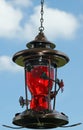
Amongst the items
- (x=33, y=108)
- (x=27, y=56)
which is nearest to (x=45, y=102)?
(x=33, y=108)

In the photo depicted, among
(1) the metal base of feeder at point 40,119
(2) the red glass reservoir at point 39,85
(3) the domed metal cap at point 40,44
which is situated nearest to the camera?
(1) the metal base of feeder at point 40,119

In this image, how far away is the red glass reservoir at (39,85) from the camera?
890 cm

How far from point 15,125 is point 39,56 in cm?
123

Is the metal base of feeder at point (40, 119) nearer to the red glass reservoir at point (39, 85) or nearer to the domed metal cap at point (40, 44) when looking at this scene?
the red glass reservoir at point (39, 85)

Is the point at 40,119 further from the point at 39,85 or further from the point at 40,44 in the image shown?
the point at 40,44

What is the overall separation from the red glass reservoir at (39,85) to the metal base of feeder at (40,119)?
25 centimetres

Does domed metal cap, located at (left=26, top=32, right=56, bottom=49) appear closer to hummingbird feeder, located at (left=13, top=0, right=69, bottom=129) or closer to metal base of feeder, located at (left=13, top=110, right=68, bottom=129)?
hummingbird feeder, located at (left=13, top=0, right=69, bottom=129)

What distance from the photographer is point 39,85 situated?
898 cm

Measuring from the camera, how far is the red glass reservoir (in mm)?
8903

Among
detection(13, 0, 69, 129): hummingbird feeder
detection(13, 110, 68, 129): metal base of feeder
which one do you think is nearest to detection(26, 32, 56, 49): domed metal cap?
detection(13, 0, 69, 129): hummingbird feeder

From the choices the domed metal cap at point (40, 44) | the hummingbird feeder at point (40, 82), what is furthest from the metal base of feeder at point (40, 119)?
the domed metal cap at point (40, 44)

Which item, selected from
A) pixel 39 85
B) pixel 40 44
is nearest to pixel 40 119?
pixel 39 85

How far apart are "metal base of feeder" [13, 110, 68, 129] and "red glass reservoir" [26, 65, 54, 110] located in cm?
25

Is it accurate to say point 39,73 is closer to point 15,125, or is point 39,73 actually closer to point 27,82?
point 27,82
